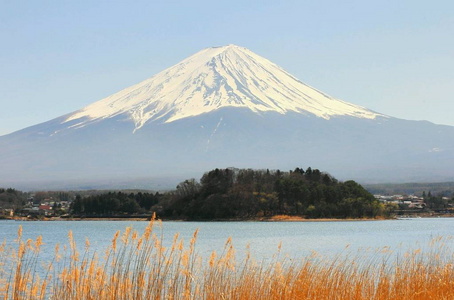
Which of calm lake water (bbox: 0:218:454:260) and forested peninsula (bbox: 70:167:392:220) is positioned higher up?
forested peninsula (bbox: 70:167:392:220)

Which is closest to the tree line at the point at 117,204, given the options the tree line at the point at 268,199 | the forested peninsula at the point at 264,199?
the forested peninsula at the point at 264,199

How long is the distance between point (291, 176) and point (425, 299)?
3253 inches

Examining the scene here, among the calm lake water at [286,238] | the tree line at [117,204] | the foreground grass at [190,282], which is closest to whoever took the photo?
the foreground grass at [190,282]

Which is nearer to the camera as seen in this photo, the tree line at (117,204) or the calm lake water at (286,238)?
the calm lake water at (286,238)

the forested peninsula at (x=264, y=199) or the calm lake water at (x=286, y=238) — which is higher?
the forested peninsula at (x=264, y=199)

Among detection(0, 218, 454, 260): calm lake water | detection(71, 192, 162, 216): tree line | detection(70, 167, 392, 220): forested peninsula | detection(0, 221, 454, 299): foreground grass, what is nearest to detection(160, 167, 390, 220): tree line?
detection(70, 167, 392, 220): forested peninsula

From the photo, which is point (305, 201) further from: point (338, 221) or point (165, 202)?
point (165, 202)

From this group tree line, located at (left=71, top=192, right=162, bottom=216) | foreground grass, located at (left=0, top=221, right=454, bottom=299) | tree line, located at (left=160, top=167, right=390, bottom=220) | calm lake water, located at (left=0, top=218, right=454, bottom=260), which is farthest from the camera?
tree line, located at (left=71, top=192, right=162, bottom=216)

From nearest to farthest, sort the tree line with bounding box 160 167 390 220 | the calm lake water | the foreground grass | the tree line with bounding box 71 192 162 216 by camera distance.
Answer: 1. the foreground grass
2. the calm lake water
3. the tree line with bounding box 160 167 390 220
4. the tree line with bounding box 71 192 162 216

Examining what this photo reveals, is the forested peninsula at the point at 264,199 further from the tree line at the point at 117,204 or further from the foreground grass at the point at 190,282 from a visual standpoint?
the foreground grass at the point at 190,282

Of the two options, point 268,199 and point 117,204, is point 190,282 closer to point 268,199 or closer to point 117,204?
point 268,199

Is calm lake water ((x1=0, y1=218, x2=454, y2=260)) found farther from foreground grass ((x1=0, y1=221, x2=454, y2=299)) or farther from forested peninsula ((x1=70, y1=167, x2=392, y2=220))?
forested peninsula ((x1=70, y1=167, x2=392, y2=220))

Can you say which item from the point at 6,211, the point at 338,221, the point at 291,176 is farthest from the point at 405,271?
the point at 6,211

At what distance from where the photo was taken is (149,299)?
10.4 metres
